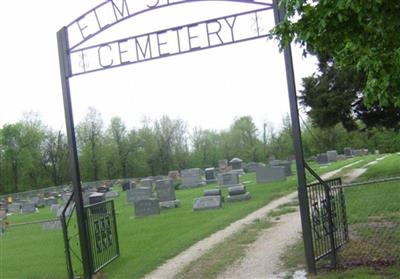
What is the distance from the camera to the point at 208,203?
2003 cm

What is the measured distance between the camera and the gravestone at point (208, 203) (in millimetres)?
19859

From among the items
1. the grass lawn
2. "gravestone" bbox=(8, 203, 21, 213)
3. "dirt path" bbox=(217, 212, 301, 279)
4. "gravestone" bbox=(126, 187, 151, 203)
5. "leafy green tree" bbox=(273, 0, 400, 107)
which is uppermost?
"leafy green tree" bbox=(273, 0, 400, 107)

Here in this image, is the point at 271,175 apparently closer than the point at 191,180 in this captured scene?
Yes

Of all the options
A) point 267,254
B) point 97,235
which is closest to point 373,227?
point 267,254

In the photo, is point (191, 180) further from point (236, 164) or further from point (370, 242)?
point (370, 242)

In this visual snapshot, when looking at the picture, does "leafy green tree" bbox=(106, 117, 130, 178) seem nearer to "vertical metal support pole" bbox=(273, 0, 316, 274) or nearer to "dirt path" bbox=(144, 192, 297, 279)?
"dirt path" bbox=(144, 192, 297, 279)

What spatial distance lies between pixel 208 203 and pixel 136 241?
6239 millimetres

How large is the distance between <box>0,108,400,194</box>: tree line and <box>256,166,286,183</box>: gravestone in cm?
3684

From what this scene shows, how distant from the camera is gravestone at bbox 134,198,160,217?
790 inches

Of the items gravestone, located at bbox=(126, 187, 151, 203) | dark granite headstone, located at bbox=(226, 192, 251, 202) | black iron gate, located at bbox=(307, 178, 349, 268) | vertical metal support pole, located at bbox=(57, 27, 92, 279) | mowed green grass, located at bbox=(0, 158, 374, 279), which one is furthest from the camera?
gravestone, located at bbox=(126, 187, 151, 203)

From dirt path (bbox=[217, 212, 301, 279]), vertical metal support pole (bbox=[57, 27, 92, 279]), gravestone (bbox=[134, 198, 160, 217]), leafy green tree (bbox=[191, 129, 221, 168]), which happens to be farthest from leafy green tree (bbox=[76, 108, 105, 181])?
vertical metal support pole (bbox=[57, 27, 92, 279])

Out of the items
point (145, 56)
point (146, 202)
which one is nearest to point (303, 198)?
point (145, 56)

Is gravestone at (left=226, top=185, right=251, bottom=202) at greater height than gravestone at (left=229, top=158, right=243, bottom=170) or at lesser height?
lesser

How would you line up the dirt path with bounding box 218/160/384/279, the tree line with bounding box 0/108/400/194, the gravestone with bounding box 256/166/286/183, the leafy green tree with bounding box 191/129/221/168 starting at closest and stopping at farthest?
the dirt path with bounding box 218/160/384/279
the gravestone with bounding box 256/166/286/183
the tree line with bounding box 0/108/400/194
the leafy green tree with bounding box 191/129/221/168
